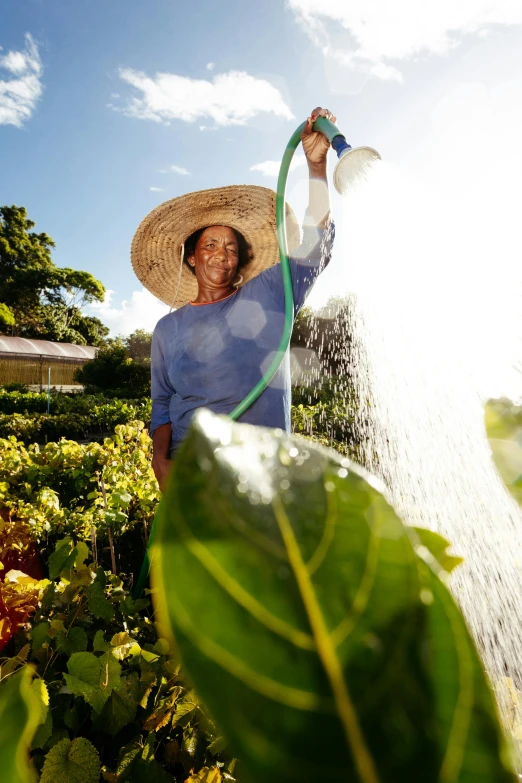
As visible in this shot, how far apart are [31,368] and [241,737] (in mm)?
31649

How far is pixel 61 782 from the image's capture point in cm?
106

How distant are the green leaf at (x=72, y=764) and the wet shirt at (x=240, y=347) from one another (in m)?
1.52

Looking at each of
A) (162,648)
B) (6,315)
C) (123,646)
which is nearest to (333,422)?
(162,648)

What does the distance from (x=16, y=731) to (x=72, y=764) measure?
4.08ft

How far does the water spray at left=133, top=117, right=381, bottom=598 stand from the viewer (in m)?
2.36

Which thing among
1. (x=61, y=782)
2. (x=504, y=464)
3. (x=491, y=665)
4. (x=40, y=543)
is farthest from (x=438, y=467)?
(x=504, y=464)

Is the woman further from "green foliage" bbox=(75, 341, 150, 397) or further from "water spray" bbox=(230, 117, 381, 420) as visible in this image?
"green foliage" bbox=(75, 341, 150, 397)

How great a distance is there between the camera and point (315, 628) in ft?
0.46

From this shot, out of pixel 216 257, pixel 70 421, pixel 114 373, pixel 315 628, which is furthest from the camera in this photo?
pixel 114 373

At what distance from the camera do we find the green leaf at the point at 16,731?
6.2 inches

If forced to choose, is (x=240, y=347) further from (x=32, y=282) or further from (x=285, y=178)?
(x=32, y=282)

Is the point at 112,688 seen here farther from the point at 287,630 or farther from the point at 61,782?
the point at 287,630

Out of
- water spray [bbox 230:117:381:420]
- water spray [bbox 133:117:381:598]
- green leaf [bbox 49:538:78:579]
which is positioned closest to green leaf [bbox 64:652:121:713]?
green leaf [bbox 49:538:78:579]

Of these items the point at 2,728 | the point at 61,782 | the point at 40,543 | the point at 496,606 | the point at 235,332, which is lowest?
the point at 496,606
